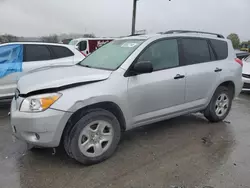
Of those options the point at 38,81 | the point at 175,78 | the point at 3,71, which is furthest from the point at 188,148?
the point at 3,71

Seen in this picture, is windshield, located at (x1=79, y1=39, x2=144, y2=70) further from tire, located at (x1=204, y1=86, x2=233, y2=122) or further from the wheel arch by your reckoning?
tire, located at (x1=204, y1=86, x2=233, y2=122)

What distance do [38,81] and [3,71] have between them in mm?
2900

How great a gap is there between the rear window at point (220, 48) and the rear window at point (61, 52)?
3.68m

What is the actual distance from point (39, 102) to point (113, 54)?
1.50 metres

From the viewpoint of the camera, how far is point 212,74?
172 inches

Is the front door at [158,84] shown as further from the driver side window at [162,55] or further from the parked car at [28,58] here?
the parked car at [28,58]

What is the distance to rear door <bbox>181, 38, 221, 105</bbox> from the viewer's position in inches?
161

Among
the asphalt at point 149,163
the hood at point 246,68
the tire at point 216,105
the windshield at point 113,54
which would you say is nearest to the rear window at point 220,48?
the tire at point 216,105

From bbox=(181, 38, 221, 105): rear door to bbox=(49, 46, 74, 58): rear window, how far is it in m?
3.42

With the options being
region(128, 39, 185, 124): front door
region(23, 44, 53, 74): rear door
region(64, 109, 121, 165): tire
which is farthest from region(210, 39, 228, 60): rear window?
region(23, 44, 53, 74): rear door

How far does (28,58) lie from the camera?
5.87 metres

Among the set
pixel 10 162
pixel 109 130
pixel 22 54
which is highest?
pixel 22 54

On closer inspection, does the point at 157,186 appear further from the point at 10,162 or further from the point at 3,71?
the point at 3,71

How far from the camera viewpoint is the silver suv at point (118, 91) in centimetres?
284
